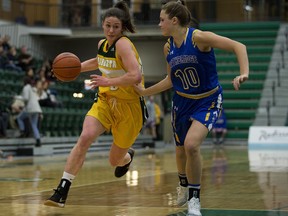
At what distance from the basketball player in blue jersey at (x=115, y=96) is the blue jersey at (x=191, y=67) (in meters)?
0.45

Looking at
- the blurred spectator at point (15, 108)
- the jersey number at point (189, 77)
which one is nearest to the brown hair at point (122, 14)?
the jersey number at point (189, 77)

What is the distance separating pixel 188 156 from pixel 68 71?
1.65 m

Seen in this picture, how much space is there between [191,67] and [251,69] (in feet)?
82.7

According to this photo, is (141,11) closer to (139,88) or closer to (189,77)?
(139,88)

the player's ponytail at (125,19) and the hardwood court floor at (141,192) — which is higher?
the player's ponytail at (125,19)

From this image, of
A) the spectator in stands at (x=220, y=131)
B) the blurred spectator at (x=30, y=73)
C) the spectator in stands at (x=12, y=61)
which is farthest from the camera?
the spectator in stands at (x=220, y=131)

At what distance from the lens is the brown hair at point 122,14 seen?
7898mm

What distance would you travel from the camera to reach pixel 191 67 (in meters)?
7.38

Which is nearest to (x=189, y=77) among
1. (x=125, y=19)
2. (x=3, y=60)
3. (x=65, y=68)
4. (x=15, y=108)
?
(x=125, y=19)

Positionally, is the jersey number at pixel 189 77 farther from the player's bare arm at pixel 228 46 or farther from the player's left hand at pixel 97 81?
the player's left hand at pixel 97 81

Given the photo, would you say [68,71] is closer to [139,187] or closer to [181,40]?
[181,40]

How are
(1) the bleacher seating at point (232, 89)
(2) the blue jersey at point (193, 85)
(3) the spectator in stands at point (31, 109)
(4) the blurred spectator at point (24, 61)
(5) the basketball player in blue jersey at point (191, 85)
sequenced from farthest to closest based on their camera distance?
(1) the bleacher seating at point (232, 89), (4) the blurred spectator at point (24, 61), (3) the spectator in stands at point (31, 109), (2) the blue jersey at point (193, 85), (5) the basketball player in blue jersey at point (191, 85)

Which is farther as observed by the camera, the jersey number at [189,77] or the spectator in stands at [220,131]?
the spectator in stands at [220,131]

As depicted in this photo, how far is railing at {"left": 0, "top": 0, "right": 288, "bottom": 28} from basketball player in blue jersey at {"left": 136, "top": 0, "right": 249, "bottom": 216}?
78.2 feet
